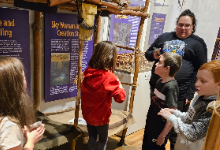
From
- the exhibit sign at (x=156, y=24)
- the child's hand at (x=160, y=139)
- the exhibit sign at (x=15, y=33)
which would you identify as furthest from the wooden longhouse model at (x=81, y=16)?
the exhibit sign at (x=156, y=24)

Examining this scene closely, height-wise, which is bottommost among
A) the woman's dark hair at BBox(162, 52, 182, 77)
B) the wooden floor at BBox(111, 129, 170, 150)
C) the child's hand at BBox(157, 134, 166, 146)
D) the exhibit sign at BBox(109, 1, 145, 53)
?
the wooden floor at BBox(111, 129, 170, 150)

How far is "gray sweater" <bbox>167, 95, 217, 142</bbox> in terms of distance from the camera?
1.00m

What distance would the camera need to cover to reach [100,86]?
1.67 m

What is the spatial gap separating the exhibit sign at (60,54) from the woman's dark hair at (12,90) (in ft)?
4.37

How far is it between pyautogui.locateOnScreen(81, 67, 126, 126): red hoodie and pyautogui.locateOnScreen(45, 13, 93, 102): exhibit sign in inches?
31.3

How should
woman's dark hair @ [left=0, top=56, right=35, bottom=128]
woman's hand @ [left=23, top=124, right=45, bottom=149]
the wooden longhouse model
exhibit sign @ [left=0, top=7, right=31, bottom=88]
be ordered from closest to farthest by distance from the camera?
woman's dark hair @ [left=0, top=56, right=35, bottom=128]
woman's hand @ [left=23, top=124, right=45, bottom=149]
the wooden longhouse model
exhibit sign @ [left=0, top=7, right=31, bottom=88]

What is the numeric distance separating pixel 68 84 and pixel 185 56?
5.10 ft

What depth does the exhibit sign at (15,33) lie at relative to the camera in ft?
6.15

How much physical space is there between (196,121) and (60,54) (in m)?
1.83

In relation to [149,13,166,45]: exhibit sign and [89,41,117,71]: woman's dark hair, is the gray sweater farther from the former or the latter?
[149,13,166,45]: exhibit sign

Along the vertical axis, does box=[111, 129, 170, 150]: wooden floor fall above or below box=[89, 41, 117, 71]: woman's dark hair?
below

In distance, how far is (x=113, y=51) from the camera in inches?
65.9

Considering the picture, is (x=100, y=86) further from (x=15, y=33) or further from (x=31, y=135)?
(x=15, y=33)

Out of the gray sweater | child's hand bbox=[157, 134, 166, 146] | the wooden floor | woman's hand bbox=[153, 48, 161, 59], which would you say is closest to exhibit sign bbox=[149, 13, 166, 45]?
woman's hand bbox=[153, 48, 161, 59]
